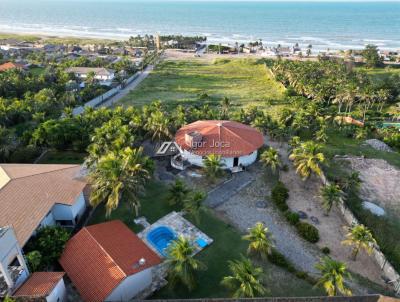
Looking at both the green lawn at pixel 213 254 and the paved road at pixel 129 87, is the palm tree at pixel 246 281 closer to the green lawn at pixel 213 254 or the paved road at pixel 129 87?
the green lawn at pixel 213 254

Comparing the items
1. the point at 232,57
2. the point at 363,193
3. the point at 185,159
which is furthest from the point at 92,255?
the point at 232,57

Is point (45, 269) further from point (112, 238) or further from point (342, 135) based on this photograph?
point (342, 135)

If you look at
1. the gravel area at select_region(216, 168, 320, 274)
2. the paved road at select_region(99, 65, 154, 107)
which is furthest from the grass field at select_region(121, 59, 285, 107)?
the gravel area at select_region(216, 168, 320, 274)

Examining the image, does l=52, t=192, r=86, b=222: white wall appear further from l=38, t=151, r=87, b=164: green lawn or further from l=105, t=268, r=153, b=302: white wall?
l=38, t=151, r=87, b=164: green lawn

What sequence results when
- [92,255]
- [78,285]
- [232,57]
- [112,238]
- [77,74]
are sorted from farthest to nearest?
[232,57], [77,74], [112,238], [92,255], [78,285]

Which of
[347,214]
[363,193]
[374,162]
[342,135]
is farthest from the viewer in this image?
[342,135]

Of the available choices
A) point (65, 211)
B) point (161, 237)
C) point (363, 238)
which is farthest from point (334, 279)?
point (65, 211)

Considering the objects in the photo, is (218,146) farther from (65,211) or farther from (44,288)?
(44,288)
